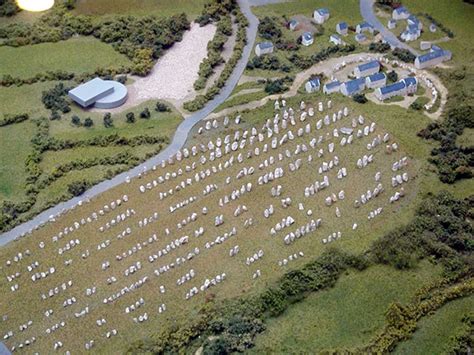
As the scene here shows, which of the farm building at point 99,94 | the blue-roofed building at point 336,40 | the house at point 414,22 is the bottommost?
the farm building at point 99,94

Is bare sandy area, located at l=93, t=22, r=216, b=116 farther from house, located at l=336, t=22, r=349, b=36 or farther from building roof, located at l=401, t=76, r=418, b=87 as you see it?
building roof, located at l=401, t=76, r=418, b=87

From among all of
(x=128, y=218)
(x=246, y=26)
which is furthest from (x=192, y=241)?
(x=246, y=26)

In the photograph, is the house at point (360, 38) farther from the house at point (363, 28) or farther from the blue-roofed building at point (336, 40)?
the blue-roofed building at point (336, 40)

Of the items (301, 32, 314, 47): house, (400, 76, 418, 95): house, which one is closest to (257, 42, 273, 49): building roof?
(301, 32, 314, 47): house

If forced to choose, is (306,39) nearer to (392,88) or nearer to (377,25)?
(377,25)

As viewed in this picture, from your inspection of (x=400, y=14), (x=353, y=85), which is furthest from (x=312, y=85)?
(x=400, y=14)

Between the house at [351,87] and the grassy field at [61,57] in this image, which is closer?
the house at [351,87]

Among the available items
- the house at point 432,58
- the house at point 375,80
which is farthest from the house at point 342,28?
the house at point 375,80
